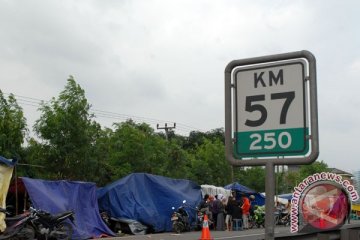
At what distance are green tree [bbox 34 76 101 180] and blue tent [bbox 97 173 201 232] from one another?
5.10 feet

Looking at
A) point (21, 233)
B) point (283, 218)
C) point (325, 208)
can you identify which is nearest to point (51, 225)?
point (21, 233)

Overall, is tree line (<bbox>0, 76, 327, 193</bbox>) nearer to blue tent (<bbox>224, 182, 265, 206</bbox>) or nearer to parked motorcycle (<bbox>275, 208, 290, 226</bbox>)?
blue tent (<bbox>224, 182, 265, 206</bbox>)

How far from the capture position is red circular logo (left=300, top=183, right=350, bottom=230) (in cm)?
594

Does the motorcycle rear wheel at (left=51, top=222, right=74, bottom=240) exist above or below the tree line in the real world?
below

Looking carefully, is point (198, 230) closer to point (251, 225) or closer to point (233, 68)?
point (251, 225)

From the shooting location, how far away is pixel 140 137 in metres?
28.8

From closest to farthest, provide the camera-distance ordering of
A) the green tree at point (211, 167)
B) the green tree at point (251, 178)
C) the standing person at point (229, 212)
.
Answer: the standing person at point (229, 212) → the green tree at point (211, 167) → the green tree at point (251, 178)

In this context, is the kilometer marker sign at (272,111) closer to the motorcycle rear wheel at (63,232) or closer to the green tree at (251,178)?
the motorcycle rear wheel at (63,232)

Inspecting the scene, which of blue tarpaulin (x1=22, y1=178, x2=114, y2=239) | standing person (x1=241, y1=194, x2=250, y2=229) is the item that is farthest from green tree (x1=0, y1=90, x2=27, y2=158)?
standing person (x1=241, y1=194, x2=250, y2=229)

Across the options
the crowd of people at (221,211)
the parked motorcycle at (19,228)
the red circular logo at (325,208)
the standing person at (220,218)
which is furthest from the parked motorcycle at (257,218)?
the red circular logo at (325,208)

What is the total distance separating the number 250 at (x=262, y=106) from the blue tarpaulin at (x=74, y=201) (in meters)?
15.7

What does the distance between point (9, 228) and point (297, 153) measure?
1427cm

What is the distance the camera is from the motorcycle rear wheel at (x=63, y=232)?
16.8 meters

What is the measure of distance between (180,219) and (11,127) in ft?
26.2
